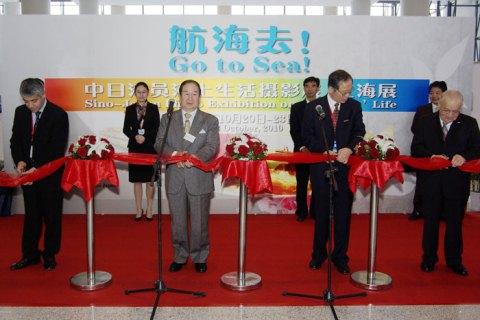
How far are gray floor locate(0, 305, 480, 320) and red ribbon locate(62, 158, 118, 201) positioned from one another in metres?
0.97

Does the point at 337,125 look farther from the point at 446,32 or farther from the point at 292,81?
the point at 446,32

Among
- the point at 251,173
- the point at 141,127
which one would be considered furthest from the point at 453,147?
the point at 141,127

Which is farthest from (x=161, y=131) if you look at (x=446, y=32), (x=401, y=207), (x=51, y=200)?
(x=446, y=32)

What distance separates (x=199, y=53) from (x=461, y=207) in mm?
4074

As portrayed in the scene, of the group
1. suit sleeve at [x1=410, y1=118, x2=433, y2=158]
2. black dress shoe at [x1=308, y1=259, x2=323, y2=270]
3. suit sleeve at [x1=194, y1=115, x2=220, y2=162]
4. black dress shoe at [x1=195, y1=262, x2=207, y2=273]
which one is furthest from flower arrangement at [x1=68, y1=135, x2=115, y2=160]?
suit sleeve at [x1=410, y1=118, x2=433, y2=158]

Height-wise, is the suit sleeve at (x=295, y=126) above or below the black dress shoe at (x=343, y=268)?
above

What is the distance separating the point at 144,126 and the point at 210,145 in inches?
89.2

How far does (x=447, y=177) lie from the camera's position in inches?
169

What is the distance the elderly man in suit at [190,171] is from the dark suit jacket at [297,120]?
2.36 metres

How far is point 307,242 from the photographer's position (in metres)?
5.52

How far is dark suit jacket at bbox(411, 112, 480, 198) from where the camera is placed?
168 inches

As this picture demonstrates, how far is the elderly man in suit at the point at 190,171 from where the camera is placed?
4.21m

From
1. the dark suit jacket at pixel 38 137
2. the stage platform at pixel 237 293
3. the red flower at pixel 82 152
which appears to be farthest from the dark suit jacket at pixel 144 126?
the red flower at pixel 82 152

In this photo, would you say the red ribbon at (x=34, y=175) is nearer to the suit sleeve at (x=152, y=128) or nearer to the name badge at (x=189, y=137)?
the name badge at (x=189, y=137)
